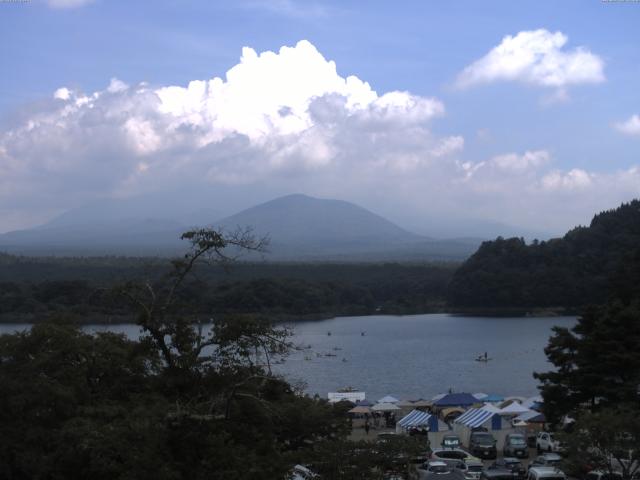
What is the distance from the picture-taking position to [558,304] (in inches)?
1913

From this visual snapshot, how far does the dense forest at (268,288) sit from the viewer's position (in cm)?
4094

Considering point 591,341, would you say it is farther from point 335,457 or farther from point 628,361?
point 335,457

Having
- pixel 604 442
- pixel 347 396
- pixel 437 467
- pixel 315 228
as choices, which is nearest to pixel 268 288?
pixel 347 396

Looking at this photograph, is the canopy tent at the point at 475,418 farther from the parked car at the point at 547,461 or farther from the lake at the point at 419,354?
the lake at the point at 419,354

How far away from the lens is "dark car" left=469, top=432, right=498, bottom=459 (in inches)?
503

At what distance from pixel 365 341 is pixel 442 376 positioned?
37.5 feet

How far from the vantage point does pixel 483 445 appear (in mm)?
12844

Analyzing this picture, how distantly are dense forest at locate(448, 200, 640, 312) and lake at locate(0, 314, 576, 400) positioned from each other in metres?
2.10

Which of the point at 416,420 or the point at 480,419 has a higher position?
the point at 480,419

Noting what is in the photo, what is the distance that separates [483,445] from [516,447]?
496 millimetres

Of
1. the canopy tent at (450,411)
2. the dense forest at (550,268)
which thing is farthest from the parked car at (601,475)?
the dense forest at (550,268)

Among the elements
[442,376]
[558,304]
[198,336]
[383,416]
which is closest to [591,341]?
[383,416]

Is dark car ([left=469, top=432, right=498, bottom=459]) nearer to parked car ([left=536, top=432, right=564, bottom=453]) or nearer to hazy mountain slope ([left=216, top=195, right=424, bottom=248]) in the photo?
parked car ([left=536, top=432, right=564, bottom=453])

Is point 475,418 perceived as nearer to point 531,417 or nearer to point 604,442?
point 531,417
